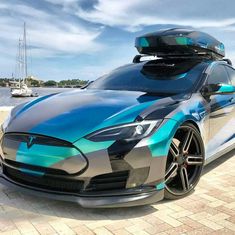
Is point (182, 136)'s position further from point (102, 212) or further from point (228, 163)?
point (228, 163)

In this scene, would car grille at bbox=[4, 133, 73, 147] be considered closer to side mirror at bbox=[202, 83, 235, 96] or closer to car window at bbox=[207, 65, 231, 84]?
side mirror at bbox=[202, 83, 235, 96]

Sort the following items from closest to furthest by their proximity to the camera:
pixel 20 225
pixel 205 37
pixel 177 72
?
pixel 20 225
pixel 177 72
pixel 205 37

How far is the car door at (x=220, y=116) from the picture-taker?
4.07m

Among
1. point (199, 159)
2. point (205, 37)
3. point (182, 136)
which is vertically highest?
point (205, 37)

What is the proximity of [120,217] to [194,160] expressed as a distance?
1050 mm

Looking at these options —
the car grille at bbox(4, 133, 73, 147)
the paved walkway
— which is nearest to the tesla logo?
the car grille at bbox(4, 133, 73, 147)

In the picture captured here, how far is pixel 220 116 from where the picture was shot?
427 centimetres

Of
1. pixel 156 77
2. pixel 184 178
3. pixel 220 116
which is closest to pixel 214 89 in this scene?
pixel 220 116

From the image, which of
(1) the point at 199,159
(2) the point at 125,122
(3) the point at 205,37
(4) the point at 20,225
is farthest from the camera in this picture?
(3) the point at 205,37

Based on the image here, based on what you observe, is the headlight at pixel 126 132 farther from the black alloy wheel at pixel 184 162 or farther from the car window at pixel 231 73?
the car window at pixel 231 73

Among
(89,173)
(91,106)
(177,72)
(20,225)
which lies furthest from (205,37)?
(20,225)

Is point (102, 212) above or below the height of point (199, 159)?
below

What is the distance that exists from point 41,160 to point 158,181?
0.97 meters

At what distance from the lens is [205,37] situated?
4.79 meters
